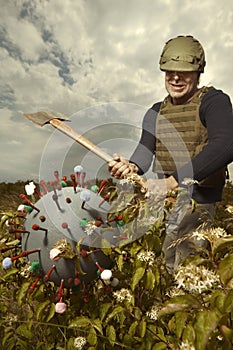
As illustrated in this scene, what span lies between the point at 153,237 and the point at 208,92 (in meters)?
1.93

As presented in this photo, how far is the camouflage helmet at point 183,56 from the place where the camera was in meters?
3.63

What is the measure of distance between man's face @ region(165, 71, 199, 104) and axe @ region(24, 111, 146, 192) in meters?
1.08

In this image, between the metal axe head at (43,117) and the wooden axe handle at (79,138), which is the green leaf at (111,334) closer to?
the wooden axe handle at (79,138)

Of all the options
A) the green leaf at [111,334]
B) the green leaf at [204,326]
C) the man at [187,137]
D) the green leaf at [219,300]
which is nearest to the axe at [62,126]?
the man at [187,137]

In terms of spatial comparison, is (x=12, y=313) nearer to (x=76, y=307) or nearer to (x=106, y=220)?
(x=76, y=307)

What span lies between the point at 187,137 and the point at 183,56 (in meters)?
0.86

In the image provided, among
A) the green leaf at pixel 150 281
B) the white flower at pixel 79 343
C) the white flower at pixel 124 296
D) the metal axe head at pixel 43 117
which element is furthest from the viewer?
the metal axe head at pixel 43 117

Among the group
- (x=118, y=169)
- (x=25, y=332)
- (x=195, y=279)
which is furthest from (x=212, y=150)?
(x=25, y=332)

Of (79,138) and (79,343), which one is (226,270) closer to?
(79,343)

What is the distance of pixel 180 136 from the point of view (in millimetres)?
3938

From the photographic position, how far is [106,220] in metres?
2.97

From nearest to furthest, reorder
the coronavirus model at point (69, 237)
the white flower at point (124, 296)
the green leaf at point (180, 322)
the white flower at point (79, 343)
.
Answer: the green leaf at point (180, 322) → the white flower at point (124, 296) → the white flower at point (79, 343) → the coronavirus model at point (69, 237)

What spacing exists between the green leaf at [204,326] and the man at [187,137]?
1.79 metres

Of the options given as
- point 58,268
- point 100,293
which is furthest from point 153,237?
point 100,293
